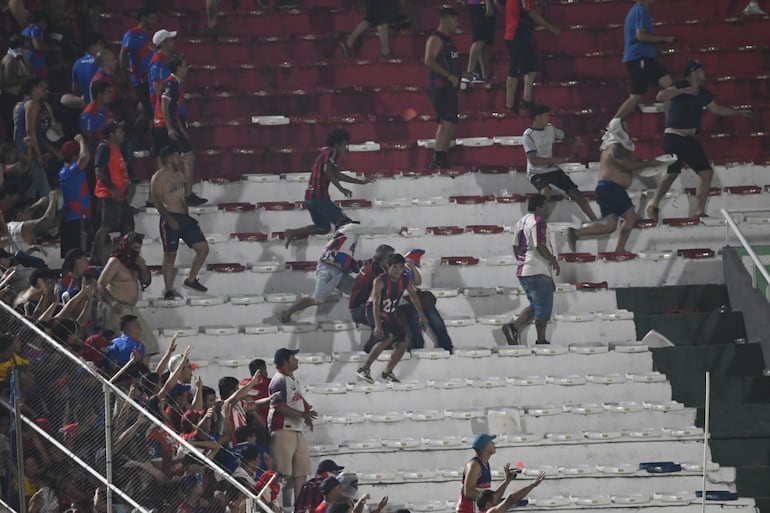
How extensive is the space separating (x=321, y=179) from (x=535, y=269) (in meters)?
2.53

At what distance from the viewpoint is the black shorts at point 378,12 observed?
21562 mm

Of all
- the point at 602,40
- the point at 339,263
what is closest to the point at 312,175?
the point at 339,263

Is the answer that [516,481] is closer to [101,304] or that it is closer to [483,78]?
[101,304]

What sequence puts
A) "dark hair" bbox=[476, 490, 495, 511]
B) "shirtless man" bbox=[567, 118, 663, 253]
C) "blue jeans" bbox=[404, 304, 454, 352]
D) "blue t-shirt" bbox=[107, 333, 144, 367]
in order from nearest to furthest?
"dark hair" bbox=[476, 490, 495, 511] < "blue t-shirt" bbox=[107, 333, 144, 367] < "blue jeans" bbox=[404, 304, 454, 352] < "shirtless man" bbox=[567, 118, 663, 253]

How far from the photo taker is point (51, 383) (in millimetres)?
13688

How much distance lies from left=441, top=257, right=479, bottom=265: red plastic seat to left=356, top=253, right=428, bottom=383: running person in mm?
1406

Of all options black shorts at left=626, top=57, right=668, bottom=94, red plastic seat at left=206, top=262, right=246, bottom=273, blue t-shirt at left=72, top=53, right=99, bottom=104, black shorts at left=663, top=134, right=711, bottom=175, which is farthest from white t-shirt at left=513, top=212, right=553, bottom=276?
blue t-shirt at left=72, top=53, right=99, bottom=104

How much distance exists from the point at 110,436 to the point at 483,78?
940 centimetres

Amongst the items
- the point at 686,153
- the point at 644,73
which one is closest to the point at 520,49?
the point at 644,73

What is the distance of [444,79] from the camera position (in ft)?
66.3

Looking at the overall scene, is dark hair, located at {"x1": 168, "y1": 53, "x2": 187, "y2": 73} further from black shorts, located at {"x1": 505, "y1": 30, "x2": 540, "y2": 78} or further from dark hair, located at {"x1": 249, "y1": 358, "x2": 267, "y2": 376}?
dark hair, located at {"x1": 249, "y1": 358, "x2": 267, "y2": 376}

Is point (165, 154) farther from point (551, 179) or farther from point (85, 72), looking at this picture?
point (551, 179)

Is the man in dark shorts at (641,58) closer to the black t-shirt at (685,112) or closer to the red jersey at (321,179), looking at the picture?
the black t-shirt at (685,112)

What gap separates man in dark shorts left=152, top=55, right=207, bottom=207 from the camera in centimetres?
1964
